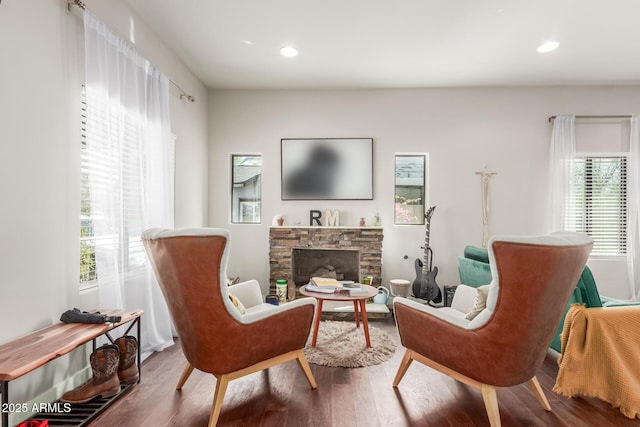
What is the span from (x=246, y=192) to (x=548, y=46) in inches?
148

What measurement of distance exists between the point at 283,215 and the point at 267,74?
1761 mm

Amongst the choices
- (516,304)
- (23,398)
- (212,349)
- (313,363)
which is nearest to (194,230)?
(212,349)

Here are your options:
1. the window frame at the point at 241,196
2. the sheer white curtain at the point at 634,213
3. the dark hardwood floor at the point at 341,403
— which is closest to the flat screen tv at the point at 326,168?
the window frame at the point at 241,196

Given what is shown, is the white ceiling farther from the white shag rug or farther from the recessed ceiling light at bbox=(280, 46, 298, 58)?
the white shag rug

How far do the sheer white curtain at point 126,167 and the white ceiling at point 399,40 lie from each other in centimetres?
64

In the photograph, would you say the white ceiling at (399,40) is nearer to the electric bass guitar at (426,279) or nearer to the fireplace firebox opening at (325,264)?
the electric bass guitar at (426,279)

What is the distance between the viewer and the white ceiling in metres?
2.70

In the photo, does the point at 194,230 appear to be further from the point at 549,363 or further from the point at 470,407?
the point at 549,363

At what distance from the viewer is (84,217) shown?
221 centimetres

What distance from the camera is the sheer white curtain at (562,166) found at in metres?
4.18

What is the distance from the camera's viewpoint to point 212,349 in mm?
1784

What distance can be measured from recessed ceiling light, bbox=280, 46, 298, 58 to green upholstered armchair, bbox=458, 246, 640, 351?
2.72 metres

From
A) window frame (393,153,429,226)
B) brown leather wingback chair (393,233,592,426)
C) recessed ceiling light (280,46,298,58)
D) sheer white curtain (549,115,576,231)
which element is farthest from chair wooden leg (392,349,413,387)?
sheer white curtain (549,115,576,231)

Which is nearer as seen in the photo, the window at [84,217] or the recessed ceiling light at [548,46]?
the window at [84,217]
